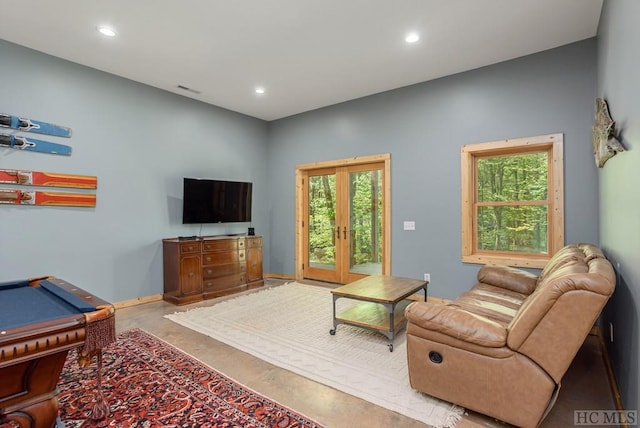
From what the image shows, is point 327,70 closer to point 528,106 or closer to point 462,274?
point 528,106

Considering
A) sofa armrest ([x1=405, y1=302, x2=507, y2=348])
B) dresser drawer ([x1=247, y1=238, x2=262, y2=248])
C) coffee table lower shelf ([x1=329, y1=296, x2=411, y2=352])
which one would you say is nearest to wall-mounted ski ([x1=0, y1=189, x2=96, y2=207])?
dresser drawer ([x1=247, y1=238, x2=262, y2=248])

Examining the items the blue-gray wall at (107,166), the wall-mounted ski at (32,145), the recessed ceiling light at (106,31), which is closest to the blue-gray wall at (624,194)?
the recessed ceiling light at (106,31)

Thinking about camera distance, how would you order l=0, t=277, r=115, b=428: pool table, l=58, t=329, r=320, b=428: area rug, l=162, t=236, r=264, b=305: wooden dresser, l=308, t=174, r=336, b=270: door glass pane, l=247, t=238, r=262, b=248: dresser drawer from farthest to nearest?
1. l=308, t=174, r=336, b=270: door glass pane
2. l=247, t=238, r=262, b=248: dresser drawer
3. l=162, t=236, r=264, b=305: wooden dresser
4. l=58, t=329, r=320, b=428: area rug
5. l=0, t=277, r=115, b=428: pool table

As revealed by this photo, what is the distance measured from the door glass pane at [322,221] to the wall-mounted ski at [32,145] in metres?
3.66

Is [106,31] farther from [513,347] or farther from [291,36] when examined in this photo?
[513,347]

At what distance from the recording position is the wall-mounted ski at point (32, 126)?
3.45 meters

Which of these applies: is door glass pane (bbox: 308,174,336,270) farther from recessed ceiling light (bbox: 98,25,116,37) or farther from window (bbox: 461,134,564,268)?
recessed ceiling light (bbox: 98,25,116,37)

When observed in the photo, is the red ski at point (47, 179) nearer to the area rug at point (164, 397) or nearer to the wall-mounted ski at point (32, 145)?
the wall-mounted ski at point (32, 145)

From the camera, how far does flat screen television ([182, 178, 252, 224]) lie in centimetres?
489

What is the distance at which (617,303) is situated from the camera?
2.22m

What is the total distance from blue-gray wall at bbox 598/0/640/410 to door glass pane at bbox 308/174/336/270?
3.78m

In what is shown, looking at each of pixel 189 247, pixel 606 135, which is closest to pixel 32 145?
pixel 189 247

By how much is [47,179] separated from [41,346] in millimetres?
3201

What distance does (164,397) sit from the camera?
7.22 feet
